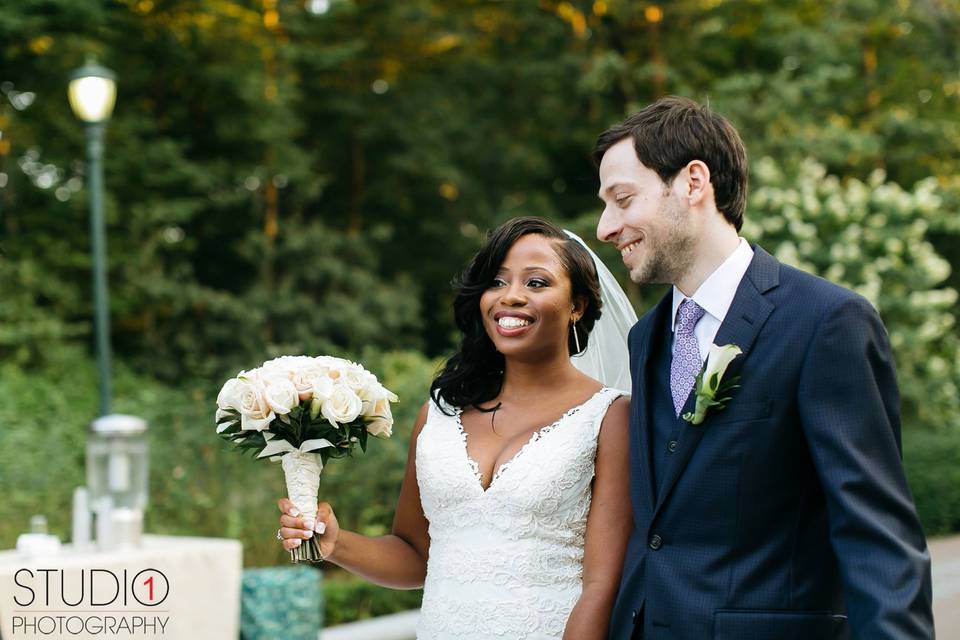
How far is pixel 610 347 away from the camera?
410cm

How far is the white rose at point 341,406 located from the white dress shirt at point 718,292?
1.00 m

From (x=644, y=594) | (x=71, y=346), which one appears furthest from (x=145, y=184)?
(x=644, y=594)

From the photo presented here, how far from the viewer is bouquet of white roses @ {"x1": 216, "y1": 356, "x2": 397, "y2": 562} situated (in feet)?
10.3

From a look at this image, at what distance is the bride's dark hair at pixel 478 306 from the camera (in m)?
3.53

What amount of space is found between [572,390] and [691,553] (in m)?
0.98

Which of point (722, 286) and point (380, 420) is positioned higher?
point (722, 286)

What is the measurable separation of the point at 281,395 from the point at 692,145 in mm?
1308

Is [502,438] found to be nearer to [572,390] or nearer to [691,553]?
[572,390]

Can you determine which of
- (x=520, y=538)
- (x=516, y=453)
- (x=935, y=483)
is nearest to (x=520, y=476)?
(x=516, y=453)

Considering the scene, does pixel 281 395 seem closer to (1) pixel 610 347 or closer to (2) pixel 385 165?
(1) pixel 610 347

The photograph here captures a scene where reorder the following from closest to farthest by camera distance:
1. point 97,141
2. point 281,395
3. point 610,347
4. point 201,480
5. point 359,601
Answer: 1. point 281,395
2. point 610,347
3. point 359,601
4. point 201,480
5. point 97,141

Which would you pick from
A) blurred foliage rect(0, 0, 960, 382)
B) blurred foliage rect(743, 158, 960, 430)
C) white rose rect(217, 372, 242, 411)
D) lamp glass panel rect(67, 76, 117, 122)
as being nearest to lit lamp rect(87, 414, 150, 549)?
lamp glass panel rect(67, 76, 117, 122)

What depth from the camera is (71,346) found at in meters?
15.8

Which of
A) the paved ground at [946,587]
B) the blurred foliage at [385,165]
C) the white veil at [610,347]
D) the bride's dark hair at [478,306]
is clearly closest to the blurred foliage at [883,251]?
the blurred foliage at [385,165]
